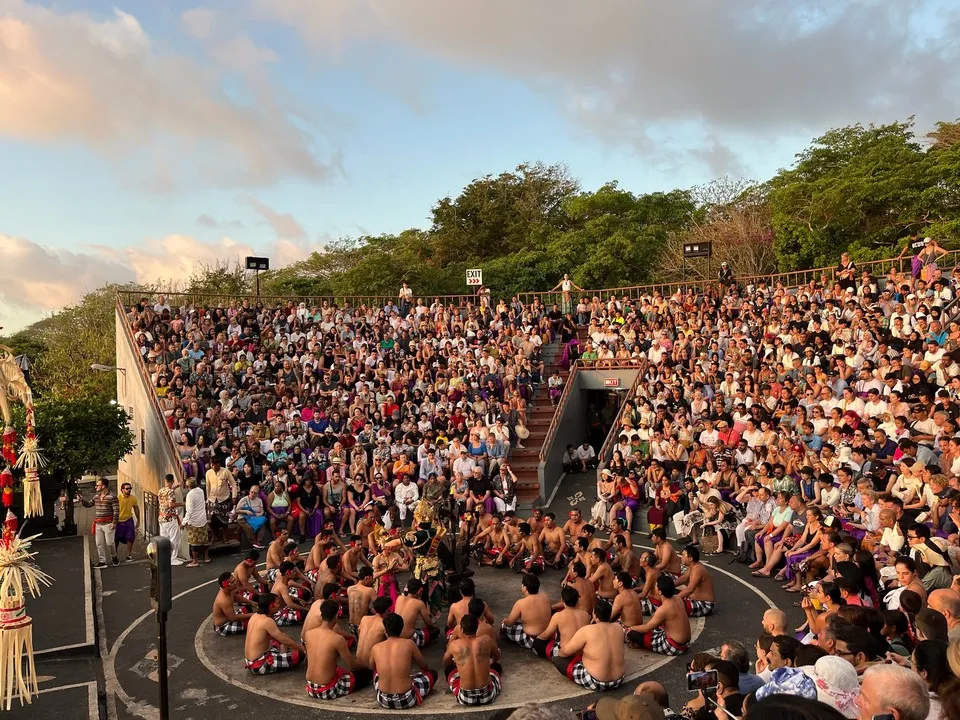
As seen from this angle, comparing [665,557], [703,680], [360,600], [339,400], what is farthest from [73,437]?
[703,680]

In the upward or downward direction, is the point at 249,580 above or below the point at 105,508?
below

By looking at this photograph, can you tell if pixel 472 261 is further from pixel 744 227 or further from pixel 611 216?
pixel 744 227

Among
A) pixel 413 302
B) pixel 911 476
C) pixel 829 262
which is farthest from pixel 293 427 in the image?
pixel 829 262

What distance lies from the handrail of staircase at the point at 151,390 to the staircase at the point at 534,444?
7989 millimetres

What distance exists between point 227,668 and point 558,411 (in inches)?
516

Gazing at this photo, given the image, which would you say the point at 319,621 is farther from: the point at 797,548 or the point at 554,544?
the point at 797,548

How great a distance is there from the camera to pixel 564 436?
2122cm

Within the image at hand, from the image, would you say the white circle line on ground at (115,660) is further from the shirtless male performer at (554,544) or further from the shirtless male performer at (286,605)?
the shirtless male performer at (554,544)

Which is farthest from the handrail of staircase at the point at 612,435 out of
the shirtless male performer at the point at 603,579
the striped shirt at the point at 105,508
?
the striped shirt at the point at 105,508

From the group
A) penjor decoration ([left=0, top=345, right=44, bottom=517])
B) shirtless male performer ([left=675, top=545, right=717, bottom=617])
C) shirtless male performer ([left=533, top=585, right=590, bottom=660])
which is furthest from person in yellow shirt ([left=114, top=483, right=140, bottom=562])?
shirtless male performer ([left=675, top=545, right=717, bottom=617])

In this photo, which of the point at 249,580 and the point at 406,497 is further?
the point at 406,497

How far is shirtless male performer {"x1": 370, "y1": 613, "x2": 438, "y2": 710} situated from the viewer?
792 cm

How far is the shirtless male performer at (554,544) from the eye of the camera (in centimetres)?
1326

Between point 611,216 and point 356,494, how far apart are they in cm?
2958
